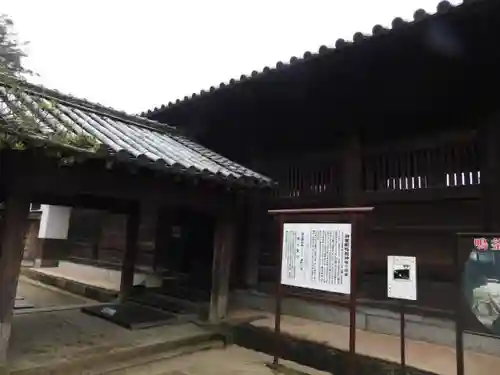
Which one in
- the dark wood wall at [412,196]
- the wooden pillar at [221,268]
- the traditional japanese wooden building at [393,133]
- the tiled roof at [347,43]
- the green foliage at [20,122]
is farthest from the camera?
the wooden pillar at [221,268]

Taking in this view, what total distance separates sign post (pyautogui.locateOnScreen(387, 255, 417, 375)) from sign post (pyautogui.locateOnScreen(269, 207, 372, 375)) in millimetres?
406

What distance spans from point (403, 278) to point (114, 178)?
11.4ft

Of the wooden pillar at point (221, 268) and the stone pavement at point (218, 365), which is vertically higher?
the wooden pillar at point (221, 268)

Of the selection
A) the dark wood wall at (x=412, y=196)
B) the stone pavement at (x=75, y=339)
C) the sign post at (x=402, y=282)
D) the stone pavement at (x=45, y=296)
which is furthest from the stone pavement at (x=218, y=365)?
the stone pavement at (x=45, y=296)

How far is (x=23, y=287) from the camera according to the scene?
33.9 feet

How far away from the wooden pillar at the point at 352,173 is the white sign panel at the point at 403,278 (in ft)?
6.42

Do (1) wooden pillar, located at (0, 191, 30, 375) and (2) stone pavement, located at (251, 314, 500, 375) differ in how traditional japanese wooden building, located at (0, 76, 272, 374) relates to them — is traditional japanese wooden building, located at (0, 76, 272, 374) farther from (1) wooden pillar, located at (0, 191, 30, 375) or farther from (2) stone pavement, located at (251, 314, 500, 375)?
(2) stone pavement, located at (251, 314, 500, 375)

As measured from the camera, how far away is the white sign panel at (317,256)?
4195 millimetres

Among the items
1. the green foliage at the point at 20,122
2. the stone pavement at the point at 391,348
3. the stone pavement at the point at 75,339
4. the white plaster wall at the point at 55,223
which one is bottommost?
the stone pavement at the point at 75,339

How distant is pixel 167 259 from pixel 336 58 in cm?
599

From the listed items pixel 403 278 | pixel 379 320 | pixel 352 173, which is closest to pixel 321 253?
pixel 403 278

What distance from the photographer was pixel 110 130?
5613 mm

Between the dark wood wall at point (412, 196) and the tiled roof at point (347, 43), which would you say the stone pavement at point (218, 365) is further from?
the tiled roof at point (347, 43)

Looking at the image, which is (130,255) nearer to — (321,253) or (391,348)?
(321,253)
